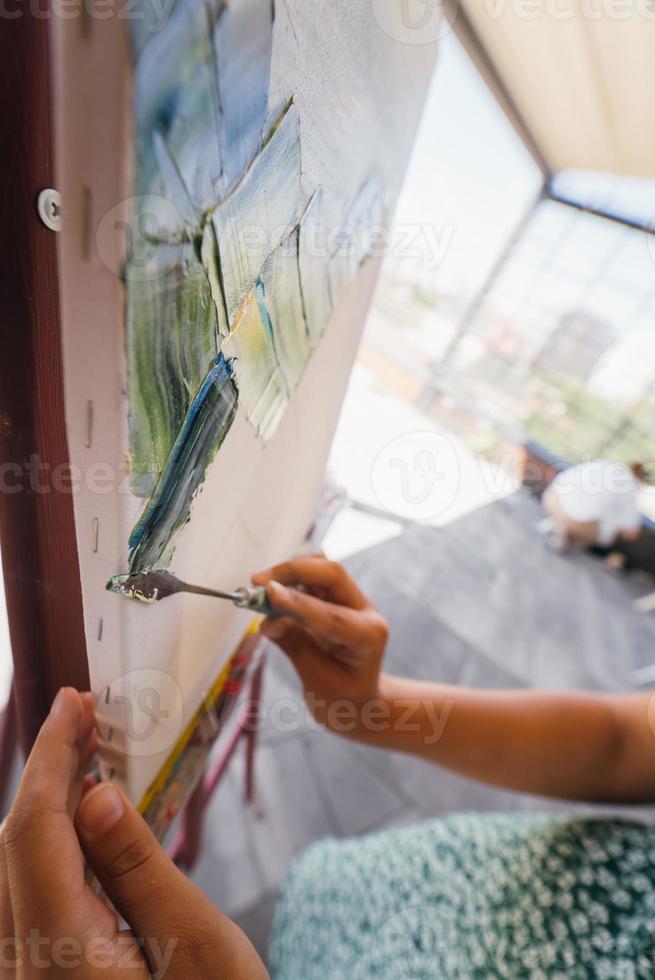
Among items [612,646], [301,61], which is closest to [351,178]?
[301,61]

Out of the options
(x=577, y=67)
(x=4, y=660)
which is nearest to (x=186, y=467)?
(x=4, y=660)

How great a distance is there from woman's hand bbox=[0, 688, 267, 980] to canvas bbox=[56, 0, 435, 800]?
1.7 inches

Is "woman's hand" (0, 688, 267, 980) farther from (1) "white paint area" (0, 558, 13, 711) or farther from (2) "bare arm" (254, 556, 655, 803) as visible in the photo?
(2) "bare arm" (254, 556, 655, 803)

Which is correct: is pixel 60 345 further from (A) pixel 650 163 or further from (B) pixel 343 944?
(A) pixel 650 163

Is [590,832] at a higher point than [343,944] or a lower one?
A: higher

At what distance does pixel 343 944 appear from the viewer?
20.8 inches

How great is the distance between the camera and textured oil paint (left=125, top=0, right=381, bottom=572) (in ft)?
0.43

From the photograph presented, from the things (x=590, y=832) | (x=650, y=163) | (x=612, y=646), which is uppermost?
(x=650, y=163)

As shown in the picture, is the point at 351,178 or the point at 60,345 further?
the point at 351,178

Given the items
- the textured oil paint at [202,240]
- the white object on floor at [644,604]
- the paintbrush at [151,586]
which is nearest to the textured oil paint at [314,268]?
the textured oil paint at [202,240]

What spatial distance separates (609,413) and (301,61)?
406cm

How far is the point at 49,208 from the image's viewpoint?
15cm

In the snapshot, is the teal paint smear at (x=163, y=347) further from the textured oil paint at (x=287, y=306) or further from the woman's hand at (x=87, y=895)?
the woman's hand at (x=87, y=895)

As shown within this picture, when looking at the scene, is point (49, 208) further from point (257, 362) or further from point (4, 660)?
point (4, 660)
